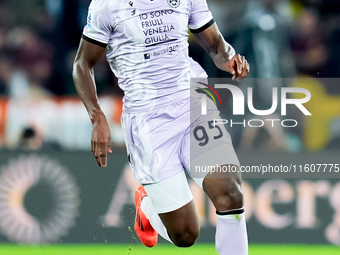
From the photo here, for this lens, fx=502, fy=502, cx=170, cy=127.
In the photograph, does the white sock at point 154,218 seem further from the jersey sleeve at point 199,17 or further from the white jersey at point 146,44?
the jersey sleeve at point 199,17

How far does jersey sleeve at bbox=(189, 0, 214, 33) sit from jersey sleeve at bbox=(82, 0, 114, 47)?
1.81 ft

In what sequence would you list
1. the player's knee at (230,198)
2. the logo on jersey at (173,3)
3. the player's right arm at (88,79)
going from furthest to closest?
the logo on jersey at (173,3)
the player's right arm at (88,79)
the player's knee at (230,198)

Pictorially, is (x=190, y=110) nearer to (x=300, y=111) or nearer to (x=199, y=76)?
(x=199, y=76)

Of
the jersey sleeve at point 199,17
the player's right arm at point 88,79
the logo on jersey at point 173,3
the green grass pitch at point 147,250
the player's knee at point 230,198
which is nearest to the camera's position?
the player's knee at point 230,198

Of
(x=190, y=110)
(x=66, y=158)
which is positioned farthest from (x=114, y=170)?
(x=190, y=110)

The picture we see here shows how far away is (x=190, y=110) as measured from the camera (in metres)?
3.06

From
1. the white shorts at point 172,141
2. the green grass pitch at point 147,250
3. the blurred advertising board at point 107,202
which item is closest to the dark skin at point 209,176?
the white shorts at point 172,141

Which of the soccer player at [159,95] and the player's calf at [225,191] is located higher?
the soccer player at [159,95]

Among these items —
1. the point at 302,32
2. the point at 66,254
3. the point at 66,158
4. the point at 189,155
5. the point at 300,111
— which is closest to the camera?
the point at 189,155

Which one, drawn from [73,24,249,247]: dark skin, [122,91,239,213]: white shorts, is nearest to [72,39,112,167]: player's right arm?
[73,24,249,247]: dark skin

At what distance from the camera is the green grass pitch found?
4223 mm

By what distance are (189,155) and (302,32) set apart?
108 inches

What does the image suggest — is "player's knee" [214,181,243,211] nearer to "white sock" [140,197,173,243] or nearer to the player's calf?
the player's calf

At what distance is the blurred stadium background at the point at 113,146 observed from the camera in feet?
14.4
